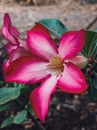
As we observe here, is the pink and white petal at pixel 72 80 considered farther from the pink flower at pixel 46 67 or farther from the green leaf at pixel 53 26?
the green leaf at pixel 53 26

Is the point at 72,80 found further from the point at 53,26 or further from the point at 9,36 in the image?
the point at 53,26

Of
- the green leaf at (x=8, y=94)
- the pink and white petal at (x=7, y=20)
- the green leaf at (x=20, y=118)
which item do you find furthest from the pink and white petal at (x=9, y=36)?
the green leaf at (x=20, y=118)

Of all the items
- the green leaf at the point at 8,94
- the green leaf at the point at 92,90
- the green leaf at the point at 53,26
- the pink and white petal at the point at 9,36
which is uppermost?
the pink and white petal at the point at 9,36

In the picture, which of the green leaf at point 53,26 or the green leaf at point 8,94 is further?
the green leaf at point 8,94

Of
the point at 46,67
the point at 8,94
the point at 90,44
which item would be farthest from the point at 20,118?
the point at 46,67

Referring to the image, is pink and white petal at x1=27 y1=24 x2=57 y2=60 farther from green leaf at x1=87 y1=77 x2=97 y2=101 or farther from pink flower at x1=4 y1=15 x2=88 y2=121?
green leaf at x1=87 y1=77 x2=97 y2=101

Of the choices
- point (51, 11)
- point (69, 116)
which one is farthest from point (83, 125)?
point (51, 11)
